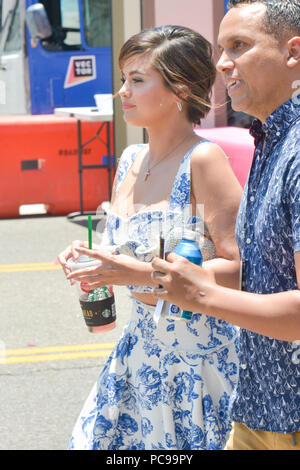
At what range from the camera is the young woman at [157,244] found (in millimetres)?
2877

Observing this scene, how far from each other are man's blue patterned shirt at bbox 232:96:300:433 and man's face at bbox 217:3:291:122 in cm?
4

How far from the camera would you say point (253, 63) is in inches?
76.8

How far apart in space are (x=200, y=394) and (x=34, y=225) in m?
7.53

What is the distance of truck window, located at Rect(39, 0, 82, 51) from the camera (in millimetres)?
11852

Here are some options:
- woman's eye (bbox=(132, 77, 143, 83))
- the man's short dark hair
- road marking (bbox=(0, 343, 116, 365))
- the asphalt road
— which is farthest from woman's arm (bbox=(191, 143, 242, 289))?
road marking (bbox=(0, 343, 116, 365))

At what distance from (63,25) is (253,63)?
1052 cm

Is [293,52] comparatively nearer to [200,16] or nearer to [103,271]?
[103,271]

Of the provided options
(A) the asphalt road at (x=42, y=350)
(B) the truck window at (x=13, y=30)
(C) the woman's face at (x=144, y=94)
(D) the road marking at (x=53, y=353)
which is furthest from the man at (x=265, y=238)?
(B) the truck window at (x=13, y=30)

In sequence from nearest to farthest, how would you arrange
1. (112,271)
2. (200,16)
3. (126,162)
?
1. (112,271)
2. (126,162)
3. (200,16)

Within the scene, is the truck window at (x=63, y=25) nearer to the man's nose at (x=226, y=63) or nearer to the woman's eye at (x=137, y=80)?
the woman's eye at (x=137, y=80)

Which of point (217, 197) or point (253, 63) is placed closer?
point (253, 63)

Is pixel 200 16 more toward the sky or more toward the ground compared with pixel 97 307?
more toward the sky

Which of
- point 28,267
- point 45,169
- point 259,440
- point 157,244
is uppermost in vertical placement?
point 157,244

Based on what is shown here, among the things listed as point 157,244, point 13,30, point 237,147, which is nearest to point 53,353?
point 237,147
